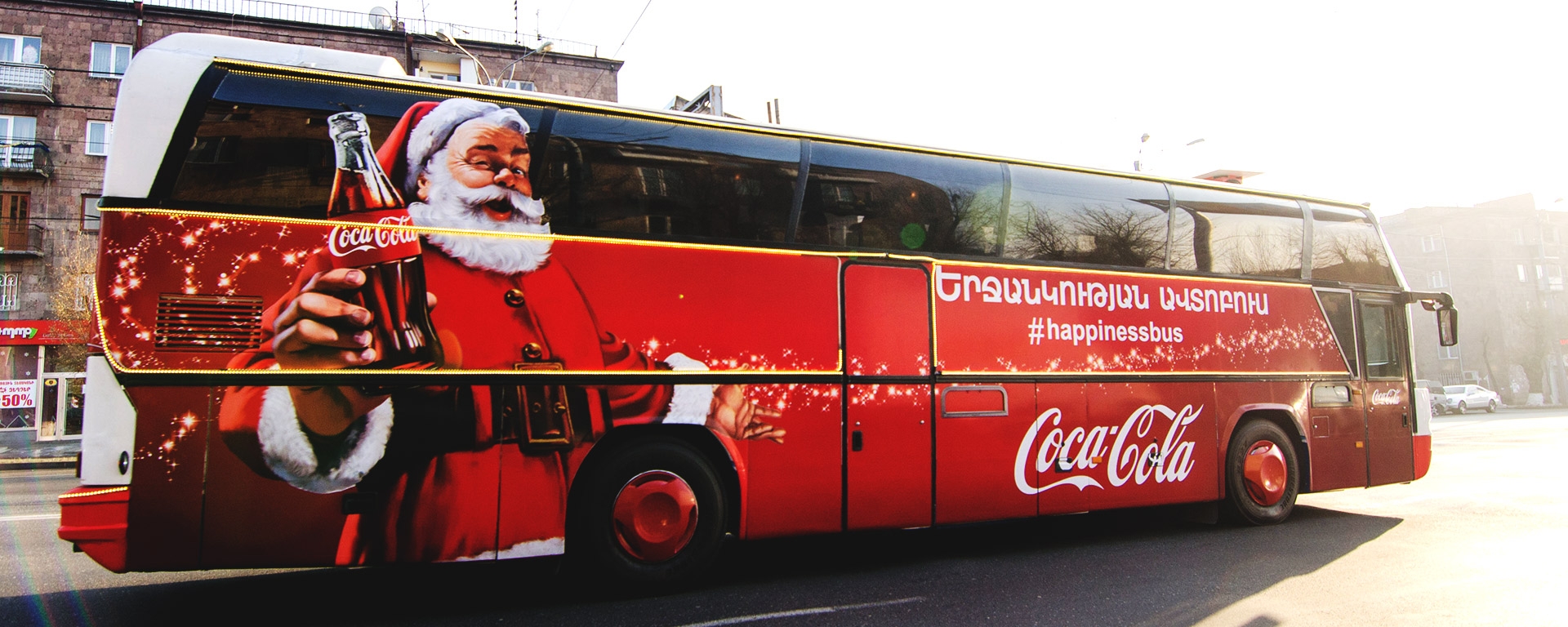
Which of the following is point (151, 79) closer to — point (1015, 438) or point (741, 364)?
point (741, 364)

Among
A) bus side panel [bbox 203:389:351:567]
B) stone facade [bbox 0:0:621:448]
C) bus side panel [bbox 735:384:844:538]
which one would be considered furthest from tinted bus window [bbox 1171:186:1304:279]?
stone facade [bbox 0:0:621:448]

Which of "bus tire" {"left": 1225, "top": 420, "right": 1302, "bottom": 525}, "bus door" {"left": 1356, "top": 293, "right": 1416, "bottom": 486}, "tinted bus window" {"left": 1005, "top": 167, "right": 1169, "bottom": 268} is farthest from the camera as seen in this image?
"bus door" {"left": 1356, "top": 293, "right": 1416, "bottom": 486}

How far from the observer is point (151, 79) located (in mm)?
5004

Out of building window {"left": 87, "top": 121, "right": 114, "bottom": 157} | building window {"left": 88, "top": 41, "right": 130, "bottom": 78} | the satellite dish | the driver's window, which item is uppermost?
the satellite dish

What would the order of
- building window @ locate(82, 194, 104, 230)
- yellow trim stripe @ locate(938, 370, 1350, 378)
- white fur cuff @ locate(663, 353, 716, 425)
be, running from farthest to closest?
building window @ locate(82, 194, 104, 230)
yellow trim stripe @ locate(938, 370, 1350, 378)
white fur cuff @ locate(663, 353, 716, 425)

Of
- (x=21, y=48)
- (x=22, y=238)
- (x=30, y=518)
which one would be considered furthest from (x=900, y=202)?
(x=21, y=48)

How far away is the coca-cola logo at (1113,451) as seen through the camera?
24.3 ft

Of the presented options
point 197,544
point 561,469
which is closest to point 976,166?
point 561,469

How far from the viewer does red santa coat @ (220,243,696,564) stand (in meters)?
5.03

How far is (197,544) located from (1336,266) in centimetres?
1097

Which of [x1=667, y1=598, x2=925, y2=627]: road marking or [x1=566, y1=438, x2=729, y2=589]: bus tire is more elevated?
[x1=566, y1=438, x2=729, y2=589]: bus tire

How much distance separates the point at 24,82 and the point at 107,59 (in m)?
2.32

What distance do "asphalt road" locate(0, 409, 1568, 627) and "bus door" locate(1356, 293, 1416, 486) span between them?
740 mm

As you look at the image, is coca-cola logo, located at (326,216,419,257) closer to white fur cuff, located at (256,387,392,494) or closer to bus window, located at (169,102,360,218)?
bus window, located at (169,102,360,218)
